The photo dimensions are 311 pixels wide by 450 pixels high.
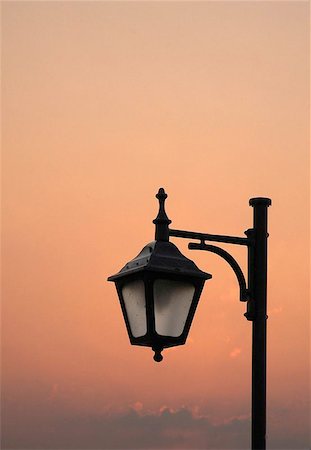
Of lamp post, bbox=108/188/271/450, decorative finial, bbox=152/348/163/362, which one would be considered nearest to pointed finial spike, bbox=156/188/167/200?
lamp post, bbox=108/188/271/450

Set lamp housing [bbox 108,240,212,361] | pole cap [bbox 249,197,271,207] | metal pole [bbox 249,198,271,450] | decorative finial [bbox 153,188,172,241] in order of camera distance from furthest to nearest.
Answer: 1. pole cap [bbox 249,197,271,207]
2. decorative finial [bbox 153,188,172,241]
3. metal pole [bbox 249,198,271,450]
4. lamp housing [bbox 108,240,212,361]

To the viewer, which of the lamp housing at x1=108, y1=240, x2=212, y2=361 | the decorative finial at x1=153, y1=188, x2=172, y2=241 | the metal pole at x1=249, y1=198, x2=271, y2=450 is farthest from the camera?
the decorative finial at x1=153, y1=188, x2=172, y2=241

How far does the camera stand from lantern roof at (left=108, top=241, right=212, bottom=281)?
1083 cm

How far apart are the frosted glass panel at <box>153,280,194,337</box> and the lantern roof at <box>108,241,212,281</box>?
119mm

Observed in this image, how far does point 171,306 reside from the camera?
10.8m

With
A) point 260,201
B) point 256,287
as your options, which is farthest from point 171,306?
point 260,201

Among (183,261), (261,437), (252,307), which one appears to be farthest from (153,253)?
(261,437)

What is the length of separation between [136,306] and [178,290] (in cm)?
39

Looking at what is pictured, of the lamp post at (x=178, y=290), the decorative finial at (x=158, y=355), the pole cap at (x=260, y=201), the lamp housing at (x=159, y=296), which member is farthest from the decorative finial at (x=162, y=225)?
the decorative finial at (x=158, y=355)

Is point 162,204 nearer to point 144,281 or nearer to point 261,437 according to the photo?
point 144,281

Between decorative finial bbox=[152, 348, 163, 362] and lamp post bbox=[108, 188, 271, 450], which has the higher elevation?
lamp post bbox=[108, 188, 271, 450]

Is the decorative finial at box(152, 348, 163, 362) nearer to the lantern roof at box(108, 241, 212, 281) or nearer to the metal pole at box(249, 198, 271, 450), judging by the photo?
the lantern roof at box(108, 241, 212, 281)

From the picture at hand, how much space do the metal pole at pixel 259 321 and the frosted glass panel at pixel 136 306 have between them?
1.15 meters

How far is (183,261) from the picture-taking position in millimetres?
11086
